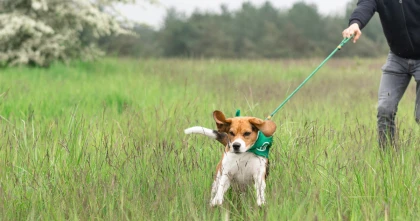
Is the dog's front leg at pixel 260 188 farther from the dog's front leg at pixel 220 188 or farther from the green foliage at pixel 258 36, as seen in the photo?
the green foliage at pixel 258 36


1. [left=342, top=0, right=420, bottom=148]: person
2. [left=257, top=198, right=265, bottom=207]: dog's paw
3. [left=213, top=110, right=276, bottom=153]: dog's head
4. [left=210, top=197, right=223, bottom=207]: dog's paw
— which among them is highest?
[left=342, top=0, right=420, bottom=148]: person

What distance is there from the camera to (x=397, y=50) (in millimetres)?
5035

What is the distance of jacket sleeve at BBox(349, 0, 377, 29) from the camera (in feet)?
15.2

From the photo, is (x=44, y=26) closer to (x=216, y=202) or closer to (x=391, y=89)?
(x=391, y=89)

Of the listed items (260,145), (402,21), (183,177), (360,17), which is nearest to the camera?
(260,145)

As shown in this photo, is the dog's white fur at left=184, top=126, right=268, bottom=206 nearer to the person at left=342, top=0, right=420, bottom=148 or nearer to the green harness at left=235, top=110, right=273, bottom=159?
the green harness at left=235, top=110, right=273, bottom=159

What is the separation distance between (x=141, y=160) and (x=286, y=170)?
1015mm

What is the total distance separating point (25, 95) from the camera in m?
7.38

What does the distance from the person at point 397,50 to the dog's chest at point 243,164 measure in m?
2.17

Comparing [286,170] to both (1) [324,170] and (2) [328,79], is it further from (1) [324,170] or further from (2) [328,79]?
(2) [328,79]

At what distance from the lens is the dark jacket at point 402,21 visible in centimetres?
493

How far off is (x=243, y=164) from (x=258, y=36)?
67.9 metres

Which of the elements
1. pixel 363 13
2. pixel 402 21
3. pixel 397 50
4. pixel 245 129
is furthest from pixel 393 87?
pixel 245 129

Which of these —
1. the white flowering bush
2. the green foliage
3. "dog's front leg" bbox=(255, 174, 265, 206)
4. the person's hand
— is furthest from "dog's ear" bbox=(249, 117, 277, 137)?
the green foliage
